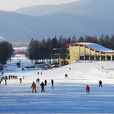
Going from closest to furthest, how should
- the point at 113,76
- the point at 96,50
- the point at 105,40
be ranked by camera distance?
the point at 113,76, the point at 96,50, the point at 105,40

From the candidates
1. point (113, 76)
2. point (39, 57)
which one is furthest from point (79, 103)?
point (39, 57)

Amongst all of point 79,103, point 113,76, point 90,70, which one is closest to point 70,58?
point 90,70

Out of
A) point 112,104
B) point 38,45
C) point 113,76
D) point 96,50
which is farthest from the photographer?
point 38,45

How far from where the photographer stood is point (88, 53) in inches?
3885

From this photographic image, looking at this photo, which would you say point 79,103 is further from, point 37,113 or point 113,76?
point 113,76

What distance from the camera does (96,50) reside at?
96188 millimetres

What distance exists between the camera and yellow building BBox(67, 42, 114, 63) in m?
94.8

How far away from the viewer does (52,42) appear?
4825 inches

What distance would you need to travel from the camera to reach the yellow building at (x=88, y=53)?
94831 millimetres

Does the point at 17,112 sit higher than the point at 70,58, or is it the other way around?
the point at 70,58

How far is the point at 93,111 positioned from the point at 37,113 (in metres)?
2.52

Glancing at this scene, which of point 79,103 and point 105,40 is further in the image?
point 105,40

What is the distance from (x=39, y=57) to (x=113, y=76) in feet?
175

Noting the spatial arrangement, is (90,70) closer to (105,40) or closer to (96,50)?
(96,50)
